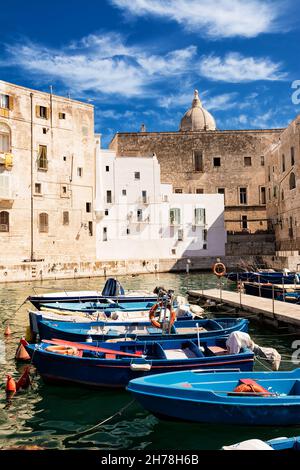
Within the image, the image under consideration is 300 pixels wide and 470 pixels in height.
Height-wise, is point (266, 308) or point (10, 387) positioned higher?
point (266, 308)

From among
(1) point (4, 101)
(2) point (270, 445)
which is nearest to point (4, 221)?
(1) point (4, 101)

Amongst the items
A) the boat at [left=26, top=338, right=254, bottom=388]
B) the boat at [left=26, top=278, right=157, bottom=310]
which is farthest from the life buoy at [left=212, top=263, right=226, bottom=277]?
the boat at [left=26, top=338, right=254, bottom=388]

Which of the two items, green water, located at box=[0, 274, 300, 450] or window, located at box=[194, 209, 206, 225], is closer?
green water, located at box=[0, 274, 300, 450]

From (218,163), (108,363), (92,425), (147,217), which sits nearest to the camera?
(92,425)

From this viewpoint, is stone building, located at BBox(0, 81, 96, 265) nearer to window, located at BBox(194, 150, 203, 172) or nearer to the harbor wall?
the harbor wall

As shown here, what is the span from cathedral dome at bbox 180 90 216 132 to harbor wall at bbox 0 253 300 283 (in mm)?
25627

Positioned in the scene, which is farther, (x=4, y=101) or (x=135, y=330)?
(x=4, y=101)

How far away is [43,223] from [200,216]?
17.1 meters

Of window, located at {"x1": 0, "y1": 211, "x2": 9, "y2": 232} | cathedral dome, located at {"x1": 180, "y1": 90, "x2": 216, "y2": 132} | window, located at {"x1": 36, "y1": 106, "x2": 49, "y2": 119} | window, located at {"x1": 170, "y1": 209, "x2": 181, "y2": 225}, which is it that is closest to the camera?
window, located at {"x1": 0, "y1": 211, "x2": 9, "y2": 232}

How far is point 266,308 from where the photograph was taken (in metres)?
17.7

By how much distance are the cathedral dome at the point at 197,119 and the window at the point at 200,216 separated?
64.8 feet

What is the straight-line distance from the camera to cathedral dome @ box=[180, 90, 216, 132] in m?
65.4

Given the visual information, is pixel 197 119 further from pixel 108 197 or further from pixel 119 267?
pixel 119 267

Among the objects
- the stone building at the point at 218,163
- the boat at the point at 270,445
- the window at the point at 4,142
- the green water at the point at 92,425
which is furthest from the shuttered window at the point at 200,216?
the boat at the point at 270,445
